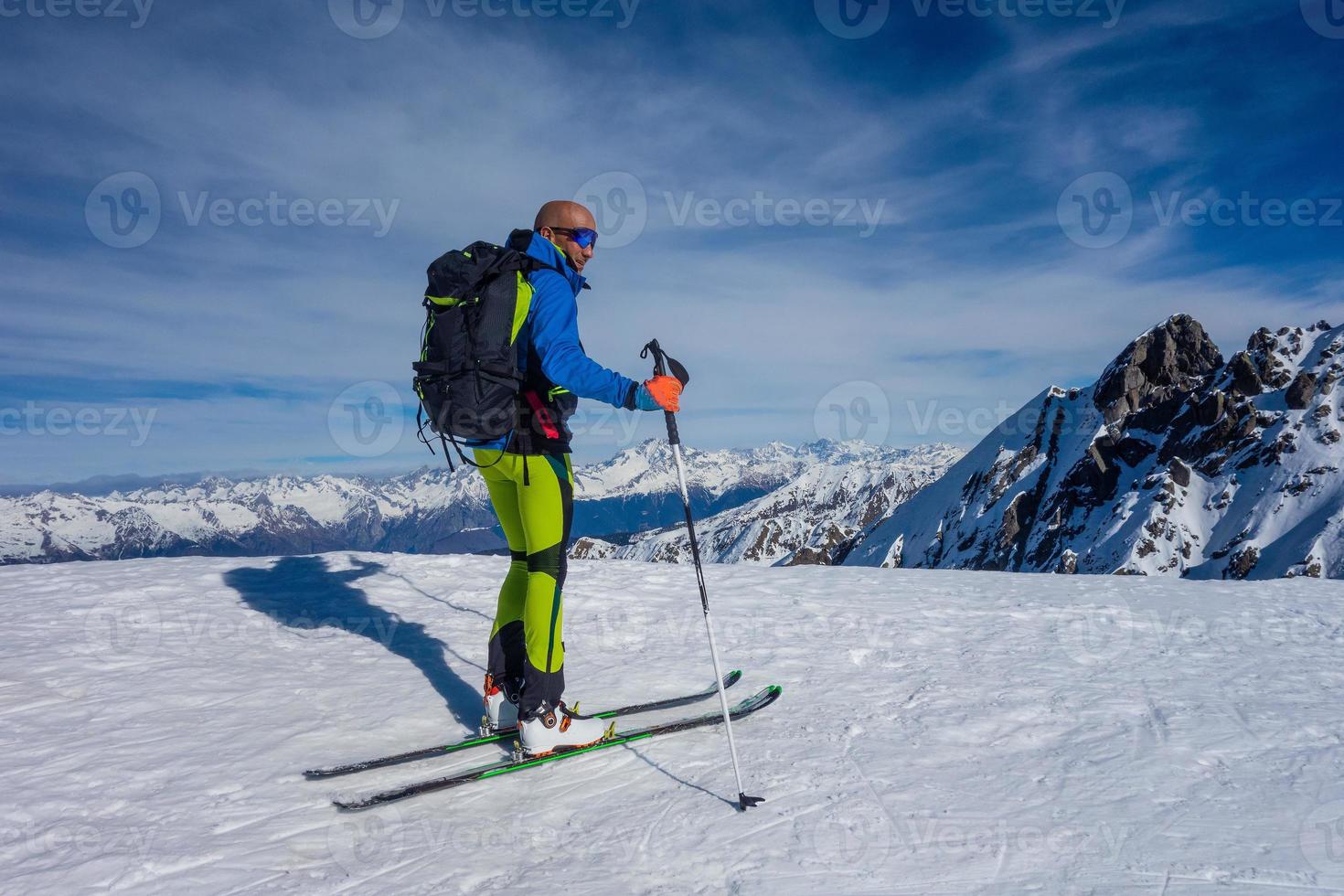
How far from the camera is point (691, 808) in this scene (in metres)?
4.03

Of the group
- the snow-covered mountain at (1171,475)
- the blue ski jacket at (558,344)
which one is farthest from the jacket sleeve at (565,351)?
the snow-covered mountain at (1171,475)

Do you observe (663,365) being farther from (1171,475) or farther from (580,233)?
(1171,475)

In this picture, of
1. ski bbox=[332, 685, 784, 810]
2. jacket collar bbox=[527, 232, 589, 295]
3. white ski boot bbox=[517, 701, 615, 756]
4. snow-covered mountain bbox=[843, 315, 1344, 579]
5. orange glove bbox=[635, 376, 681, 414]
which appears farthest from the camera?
snow-covered mountain bbox=[843, 315, 1344, 579]

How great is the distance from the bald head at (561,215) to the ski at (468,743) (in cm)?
349

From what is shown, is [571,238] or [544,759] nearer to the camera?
[544,759]

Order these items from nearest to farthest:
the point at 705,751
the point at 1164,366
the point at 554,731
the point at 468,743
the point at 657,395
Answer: the point at 657,395 → the point at 554,731 → the point at 705,751 → the point at 468,743 → the point at 1164,366

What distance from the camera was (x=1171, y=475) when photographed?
133875mm

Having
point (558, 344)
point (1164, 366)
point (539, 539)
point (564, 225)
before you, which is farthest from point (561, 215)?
point (1164, 366)

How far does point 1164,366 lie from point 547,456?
183613 millimetres

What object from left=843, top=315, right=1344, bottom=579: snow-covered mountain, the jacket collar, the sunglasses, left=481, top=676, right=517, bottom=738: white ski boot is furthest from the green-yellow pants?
left=843, top=315, right=1344, bottom=579: snow-covered mountain

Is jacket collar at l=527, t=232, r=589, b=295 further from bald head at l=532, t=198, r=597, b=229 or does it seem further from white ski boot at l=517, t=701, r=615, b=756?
white ski boot at l=517, t=701, r=615, b=756

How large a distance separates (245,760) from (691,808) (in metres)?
3.05

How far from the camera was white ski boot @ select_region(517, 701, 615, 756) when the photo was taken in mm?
4695

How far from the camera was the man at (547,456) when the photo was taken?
4.55 m
